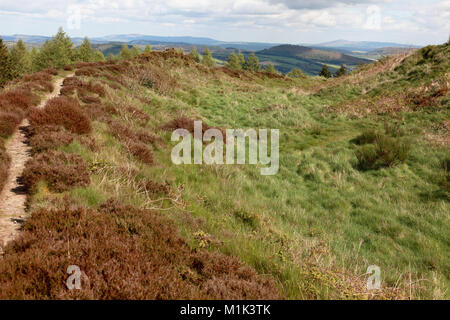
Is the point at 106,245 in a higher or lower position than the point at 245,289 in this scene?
higher

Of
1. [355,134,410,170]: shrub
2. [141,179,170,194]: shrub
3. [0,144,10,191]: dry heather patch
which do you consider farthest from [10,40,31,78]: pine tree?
[355,134,410,170]: shrub

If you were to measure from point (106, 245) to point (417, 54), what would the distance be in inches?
1191

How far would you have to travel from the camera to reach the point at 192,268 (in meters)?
3.55

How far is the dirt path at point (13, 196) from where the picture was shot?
3731 mm

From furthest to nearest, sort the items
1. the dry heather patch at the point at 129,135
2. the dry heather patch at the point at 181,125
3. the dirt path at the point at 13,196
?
the dry heather patch at the point at 181,125 → the dry heather patch at the point at 129,135 → the dirt path at the point at 13,196

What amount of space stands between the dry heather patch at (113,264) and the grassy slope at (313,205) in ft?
1.77

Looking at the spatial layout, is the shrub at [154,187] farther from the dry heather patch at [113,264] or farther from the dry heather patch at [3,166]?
the dry heather patch at [3,166]

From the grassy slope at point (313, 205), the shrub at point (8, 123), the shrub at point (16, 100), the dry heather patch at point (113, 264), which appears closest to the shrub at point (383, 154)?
the grassy slope at point (313, 205)

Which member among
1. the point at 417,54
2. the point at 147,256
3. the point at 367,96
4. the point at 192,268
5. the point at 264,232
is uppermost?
the point at 417,54

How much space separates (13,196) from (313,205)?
746 centimetres

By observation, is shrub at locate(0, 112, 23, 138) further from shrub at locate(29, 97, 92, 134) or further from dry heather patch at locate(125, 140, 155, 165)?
dry heather patch at locate(125, 140, 155, 165)

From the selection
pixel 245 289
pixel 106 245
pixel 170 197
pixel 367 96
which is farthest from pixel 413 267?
pixel 367 96

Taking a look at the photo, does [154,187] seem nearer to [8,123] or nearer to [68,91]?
[8,123]
